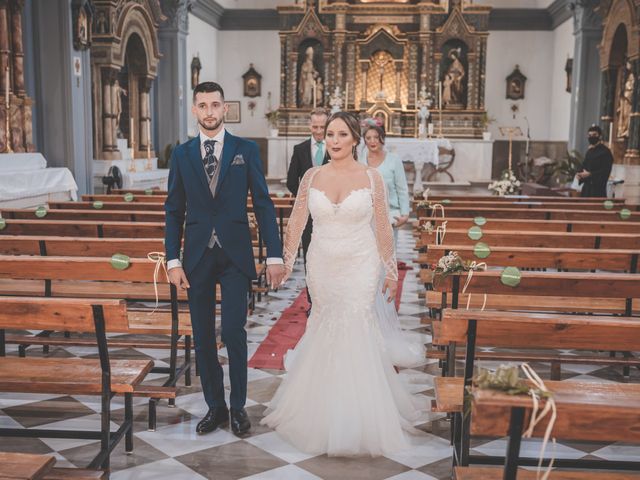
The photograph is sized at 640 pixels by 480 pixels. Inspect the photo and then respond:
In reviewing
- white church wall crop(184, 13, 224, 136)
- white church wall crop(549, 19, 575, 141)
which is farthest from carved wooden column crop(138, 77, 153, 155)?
white church wall crop(549, 19, 575, 141)

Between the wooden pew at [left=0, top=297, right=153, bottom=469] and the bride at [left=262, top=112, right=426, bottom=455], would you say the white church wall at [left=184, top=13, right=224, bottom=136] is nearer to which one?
the bride at [left=262, top=112, right=426, bottom=455]

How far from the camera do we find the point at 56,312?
280 centimetres

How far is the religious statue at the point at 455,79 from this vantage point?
18922mm

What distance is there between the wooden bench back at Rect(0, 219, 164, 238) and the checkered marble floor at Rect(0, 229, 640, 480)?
5.56 feet

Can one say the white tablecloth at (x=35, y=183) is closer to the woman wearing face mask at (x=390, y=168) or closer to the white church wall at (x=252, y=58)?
the woman wearing face mask at (x=390, y=168)

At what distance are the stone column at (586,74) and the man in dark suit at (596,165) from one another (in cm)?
588

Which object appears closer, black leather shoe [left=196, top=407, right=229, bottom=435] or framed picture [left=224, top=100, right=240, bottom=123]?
black leather shoe [left=196, top=407, right=229, bottom=435]

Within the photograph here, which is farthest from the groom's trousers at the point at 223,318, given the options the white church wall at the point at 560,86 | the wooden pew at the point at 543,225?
the white church wall at the point at 560,86

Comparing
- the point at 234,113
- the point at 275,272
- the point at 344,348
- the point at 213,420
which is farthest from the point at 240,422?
the point at 234,113

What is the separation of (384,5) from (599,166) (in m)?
10.7

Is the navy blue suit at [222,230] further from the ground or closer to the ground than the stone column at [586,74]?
closer to the ground

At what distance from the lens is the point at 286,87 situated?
1911cm

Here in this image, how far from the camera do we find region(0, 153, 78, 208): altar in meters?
8.55

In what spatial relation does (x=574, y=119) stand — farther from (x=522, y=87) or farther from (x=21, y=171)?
(x=21, y=171)
